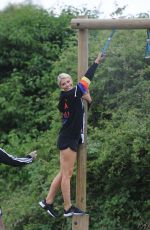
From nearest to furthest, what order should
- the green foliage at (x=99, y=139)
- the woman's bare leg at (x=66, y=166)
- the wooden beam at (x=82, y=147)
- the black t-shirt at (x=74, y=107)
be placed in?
the black t-shirt at (x=74, y=107) < the woman's bare leg at (x=66, y=166) < the wooden beam at (x=82, y=147) < the green foliage at (x=99, y=139)

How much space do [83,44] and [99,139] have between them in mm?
2110

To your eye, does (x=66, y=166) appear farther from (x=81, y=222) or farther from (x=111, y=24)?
(x=111, y=24)

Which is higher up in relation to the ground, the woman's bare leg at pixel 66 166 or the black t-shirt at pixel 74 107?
the black t-shirt at pixel 74 107

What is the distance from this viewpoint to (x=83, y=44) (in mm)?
7844

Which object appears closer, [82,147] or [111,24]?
[111,24]

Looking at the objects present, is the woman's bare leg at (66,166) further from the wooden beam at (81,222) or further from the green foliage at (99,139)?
the green foliage at (99,139)

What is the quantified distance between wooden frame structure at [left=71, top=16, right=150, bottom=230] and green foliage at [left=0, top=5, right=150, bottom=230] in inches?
41.8

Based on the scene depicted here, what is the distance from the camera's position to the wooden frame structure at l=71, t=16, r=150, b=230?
7699mm

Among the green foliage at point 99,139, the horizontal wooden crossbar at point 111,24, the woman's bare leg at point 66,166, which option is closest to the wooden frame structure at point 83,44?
the horizontal wooden crossbar at point 111,24

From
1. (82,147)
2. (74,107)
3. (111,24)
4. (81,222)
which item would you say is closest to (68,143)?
(82,147)

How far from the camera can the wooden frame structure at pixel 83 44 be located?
770 centimetres

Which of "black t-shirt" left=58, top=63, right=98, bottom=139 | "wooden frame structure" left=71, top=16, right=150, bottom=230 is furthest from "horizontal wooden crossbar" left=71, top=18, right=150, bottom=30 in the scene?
"black t-shirt" left=58, top=63, right=98, bottom=139

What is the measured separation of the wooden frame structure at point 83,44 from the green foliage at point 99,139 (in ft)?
3.48

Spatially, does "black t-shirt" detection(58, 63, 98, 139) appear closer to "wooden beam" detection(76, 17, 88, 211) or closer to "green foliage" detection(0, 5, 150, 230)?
"wooden beam" detection(76, 17, 88, 211)
